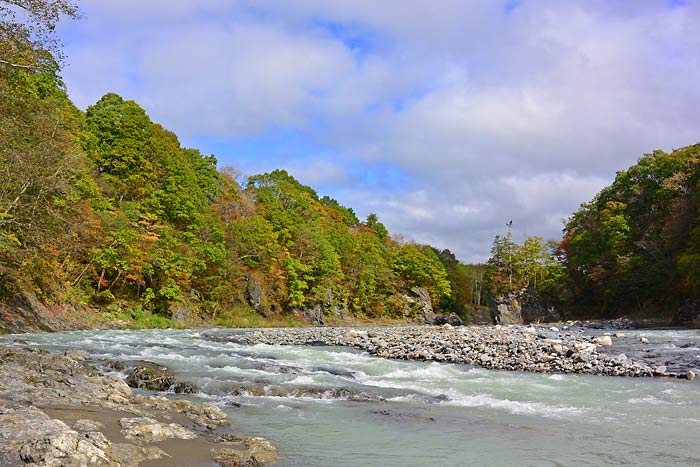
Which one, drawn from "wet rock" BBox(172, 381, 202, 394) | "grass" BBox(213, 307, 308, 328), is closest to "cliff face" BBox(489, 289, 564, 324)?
"grass" BBox(213, 307, 308, 328)

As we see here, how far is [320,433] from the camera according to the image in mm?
7656

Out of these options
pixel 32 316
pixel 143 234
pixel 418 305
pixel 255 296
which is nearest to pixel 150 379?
pixel 32 316

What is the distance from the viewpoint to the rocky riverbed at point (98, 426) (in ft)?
15.6

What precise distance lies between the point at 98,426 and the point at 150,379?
5371mm

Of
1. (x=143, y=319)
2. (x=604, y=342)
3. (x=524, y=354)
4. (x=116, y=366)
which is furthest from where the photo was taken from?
(x=143, y=319)

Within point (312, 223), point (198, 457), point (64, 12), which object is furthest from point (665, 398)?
point (312, 223)

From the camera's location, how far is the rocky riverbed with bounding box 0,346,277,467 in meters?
4.76

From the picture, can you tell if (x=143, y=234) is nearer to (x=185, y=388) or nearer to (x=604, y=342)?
(x=185, y=388)

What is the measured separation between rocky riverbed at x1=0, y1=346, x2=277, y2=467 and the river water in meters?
0.74

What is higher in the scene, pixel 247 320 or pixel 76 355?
pixel 76 355

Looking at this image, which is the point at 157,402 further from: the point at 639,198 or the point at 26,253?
the point at 639,198

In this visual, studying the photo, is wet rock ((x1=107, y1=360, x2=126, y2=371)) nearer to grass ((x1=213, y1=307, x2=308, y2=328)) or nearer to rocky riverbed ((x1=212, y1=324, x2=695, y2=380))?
rocky riverbed ((x1=212, y1=324, x2=695, y2=380))

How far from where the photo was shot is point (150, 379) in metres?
11.1

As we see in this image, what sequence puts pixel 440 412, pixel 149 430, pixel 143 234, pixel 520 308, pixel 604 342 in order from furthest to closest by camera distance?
pixel 520 308 < pixel 143 234 < pixel 604 342 < pixel 440 412 < pixel 149 430
